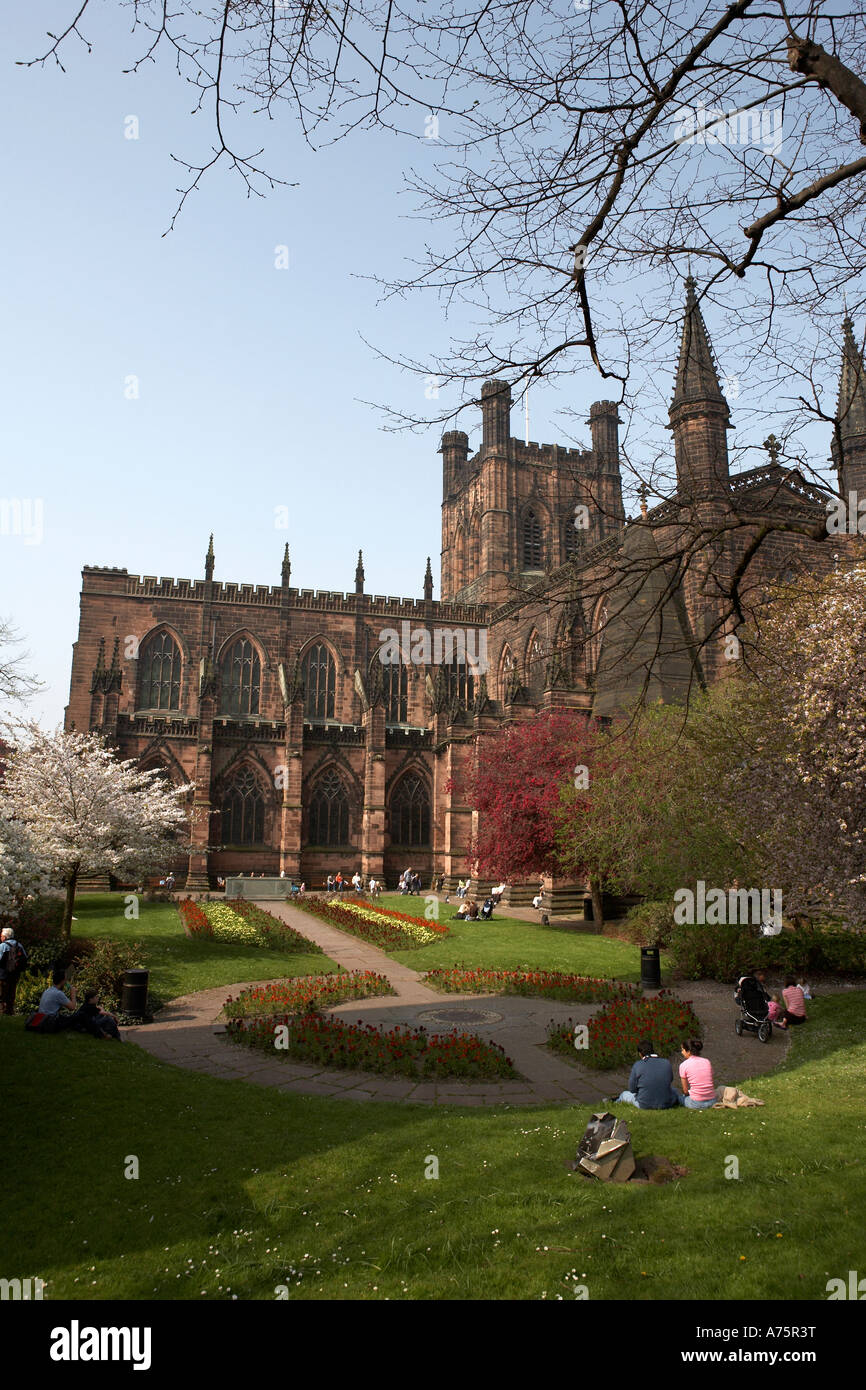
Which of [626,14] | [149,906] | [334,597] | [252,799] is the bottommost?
[149,906]

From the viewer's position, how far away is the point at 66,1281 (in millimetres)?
4613

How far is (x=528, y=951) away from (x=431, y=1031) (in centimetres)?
853

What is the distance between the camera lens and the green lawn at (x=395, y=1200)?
14.9ft

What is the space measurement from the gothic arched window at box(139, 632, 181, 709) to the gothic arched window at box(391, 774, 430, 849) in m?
12.6

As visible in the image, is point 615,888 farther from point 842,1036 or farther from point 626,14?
point 626,14

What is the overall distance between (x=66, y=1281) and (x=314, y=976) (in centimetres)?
1167

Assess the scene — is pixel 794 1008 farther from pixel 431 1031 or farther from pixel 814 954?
pixel 431 1031

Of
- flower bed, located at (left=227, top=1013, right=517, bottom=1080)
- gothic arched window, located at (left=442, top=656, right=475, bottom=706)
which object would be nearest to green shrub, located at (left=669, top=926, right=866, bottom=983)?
flower bed, located at (left=227, top=1013, right=517, bottom=1080)

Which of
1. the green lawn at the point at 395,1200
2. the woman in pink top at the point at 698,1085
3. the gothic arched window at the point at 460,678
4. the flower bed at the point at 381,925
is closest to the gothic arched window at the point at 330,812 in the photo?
the gothic arched window at the point at 460,678

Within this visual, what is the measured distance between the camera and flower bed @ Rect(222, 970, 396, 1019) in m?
12.4

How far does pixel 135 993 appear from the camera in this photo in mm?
12320

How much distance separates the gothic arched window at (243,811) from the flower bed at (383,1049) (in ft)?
93.8

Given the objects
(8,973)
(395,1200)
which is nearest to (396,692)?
(8,973)

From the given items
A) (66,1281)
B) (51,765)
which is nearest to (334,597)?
(51,765)
